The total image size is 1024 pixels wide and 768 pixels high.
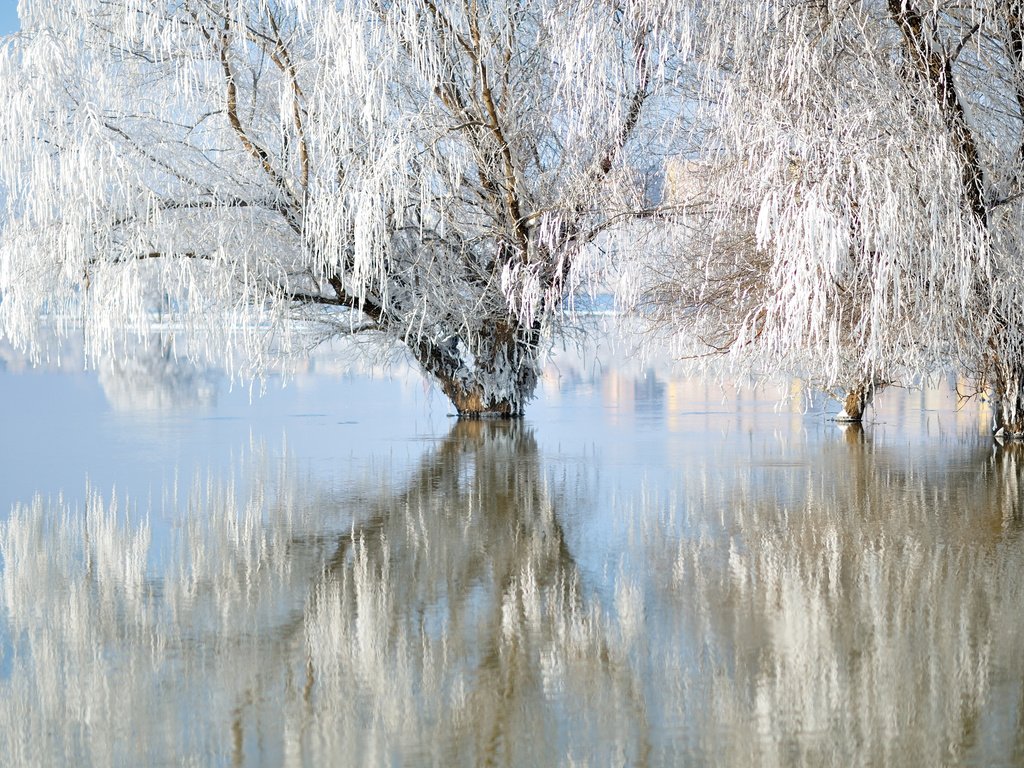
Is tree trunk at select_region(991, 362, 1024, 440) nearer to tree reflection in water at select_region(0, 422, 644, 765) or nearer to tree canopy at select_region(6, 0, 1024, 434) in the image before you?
tree canopy at select_region(6, 0, 1024, 434)

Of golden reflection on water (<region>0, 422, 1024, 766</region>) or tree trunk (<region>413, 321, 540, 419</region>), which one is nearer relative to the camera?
golden reflection on water (<region>0, 422, 1024, 766</region>)

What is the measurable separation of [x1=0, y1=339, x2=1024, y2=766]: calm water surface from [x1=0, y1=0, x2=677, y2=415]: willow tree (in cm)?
250

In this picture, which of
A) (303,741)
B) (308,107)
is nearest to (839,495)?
(303,741)

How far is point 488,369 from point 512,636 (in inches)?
372

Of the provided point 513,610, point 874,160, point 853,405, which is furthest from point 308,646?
point 853,405

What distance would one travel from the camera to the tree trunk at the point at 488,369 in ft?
41.3

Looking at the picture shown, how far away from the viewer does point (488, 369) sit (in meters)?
12.9

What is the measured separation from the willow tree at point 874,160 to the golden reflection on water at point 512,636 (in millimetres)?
2085

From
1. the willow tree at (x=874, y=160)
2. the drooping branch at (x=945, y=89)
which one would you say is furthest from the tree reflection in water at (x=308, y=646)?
the drooping branch at (x=945, y=89)

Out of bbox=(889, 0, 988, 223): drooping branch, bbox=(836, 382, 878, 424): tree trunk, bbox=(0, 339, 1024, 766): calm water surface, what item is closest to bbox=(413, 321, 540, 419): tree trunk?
bbox=(836, 382, 878, 424): tree trunk

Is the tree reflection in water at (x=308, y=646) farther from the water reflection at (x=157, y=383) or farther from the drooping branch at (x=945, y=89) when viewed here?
the water reflection at (x=157, y=383)

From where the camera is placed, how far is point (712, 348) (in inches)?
456

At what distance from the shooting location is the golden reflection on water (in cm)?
270

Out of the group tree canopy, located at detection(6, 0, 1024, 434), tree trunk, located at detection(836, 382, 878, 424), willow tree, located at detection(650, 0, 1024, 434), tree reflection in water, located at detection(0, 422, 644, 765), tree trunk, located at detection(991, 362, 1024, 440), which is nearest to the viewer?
tree reflection in water, located at detection(0, 422, 644, 765)
